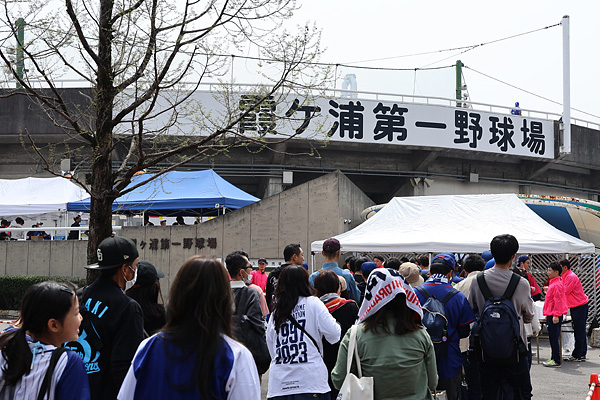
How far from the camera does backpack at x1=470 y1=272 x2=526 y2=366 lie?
17.0ft

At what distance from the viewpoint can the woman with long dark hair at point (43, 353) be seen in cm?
270

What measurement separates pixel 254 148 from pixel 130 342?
805 inches

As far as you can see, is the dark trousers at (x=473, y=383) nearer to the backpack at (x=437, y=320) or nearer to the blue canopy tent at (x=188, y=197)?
the backpack at (x=437, y=320)

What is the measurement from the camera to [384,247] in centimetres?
1359

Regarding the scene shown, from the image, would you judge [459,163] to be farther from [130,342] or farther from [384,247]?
[130,342]

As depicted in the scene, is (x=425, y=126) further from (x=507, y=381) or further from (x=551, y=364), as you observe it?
(x=507, y=381)

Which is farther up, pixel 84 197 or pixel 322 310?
pixel 84 197

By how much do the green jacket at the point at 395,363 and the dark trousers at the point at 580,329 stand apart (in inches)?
346

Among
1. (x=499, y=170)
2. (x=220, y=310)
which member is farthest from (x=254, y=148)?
(x=220, y=310)

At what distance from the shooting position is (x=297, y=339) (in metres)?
4.77

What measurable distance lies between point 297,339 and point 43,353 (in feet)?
7.58

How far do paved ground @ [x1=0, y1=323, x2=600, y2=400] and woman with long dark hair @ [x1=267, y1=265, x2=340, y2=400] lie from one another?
3720 mm

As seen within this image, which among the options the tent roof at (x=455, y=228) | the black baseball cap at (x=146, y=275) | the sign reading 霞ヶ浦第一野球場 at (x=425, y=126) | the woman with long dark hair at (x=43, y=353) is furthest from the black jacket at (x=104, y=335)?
the sign reading 霞ヶ浦第一野球場 at (x=425, y=126)

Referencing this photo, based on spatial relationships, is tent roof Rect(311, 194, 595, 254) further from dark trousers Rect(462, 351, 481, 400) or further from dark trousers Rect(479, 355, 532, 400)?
dark trousers Rect(479, 355, 532, 400)
